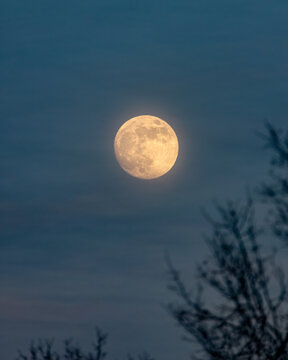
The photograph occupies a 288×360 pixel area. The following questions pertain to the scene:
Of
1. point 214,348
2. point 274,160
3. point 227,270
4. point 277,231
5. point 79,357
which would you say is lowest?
point 214,348

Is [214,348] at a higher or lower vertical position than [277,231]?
lower

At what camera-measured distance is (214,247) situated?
42.6ft

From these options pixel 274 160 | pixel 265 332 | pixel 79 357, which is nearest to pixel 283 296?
pixel 265 332

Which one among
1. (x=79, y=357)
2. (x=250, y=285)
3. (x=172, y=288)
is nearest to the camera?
(x=250, y=285)

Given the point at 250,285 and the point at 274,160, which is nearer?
the point at 250,285

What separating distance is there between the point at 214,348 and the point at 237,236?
6.08ft

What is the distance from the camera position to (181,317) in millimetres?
13297

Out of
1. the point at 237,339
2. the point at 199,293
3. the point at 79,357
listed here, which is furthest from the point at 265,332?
the point at 79,357

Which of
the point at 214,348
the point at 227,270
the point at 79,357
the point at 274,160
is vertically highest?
the point at 79,357

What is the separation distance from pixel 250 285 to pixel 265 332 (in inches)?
33.4

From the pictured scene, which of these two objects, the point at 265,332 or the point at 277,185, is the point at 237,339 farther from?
the point at 277,185

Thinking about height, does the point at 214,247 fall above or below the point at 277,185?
below

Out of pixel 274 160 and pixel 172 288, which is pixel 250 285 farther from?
pixel 274 160

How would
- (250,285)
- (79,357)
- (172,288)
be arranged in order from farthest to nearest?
(79,357), (172,288), (250,285)
